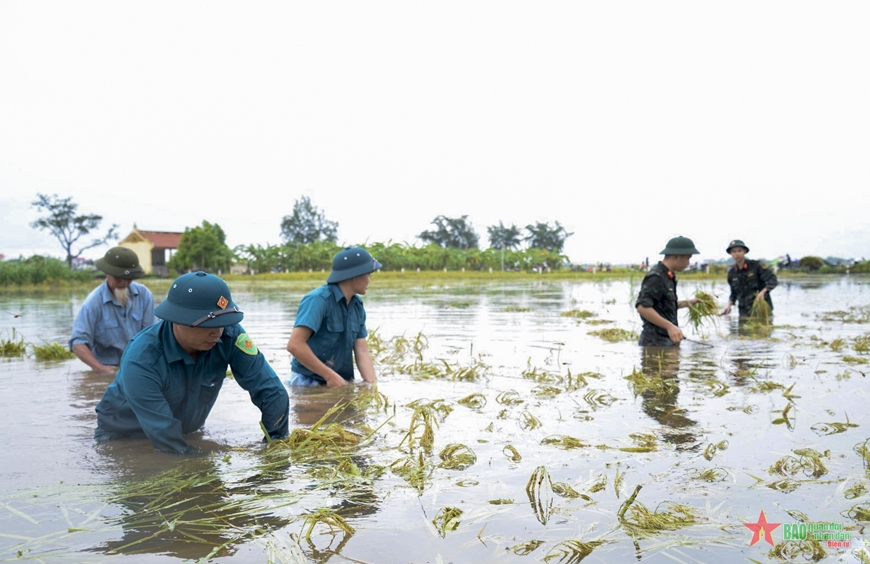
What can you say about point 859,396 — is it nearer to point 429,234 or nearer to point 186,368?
point 186,368

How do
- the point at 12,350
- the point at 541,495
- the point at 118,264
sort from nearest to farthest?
the point at 541,495, the point at 118,264, the point at 12,350

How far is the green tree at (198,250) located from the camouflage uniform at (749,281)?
142ft

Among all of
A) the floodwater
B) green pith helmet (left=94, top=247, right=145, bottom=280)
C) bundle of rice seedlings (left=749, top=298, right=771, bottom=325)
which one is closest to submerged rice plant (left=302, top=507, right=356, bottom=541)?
the floodwater

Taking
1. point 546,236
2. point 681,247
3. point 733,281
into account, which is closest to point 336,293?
point 681,247

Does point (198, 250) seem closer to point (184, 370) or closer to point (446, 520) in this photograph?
point (184, 370)

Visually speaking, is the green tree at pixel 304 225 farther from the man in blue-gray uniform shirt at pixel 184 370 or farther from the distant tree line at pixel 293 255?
the man in blue-gray uniform shirt at pixel 184 370

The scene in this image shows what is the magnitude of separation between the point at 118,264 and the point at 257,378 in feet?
9.99

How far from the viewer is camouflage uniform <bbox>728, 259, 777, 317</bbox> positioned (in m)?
11.2

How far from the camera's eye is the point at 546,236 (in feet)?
281

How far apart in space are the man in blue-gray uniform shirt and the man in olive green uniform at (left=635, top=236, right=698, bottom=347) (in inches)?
196

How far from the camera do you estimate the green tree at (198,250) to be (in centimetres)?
5016

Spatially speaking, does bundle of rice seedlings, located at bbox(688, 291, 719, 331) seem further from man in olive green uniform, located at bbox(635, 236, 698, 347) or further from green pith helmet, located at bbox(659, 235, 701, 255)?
green pith helmet, located at bbox(659, 235, 701, 255)

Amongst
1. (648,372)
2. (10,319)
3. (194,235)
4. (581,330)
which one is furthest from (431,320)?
(194,235)

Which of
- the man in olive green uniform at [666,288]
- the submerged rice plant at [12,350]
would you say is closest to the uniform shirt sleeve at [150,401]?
the man in olive green uniform at [666,288]
